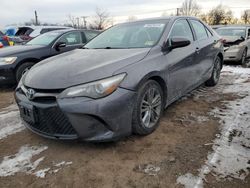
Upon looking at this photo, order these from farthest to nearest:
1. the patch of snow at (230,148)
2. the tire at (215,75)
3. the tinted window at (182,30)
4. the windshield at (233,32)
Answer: the windshield at (233,32) → the tire at (215,75) → the tinted window at (182,30) → the patch of snow at (230,148)

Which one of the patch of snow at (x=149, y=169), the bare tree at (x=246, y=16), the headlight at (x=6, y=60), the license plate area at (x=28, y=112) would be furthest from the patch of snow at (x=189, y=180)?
the bare tree at (x=246, y=16)

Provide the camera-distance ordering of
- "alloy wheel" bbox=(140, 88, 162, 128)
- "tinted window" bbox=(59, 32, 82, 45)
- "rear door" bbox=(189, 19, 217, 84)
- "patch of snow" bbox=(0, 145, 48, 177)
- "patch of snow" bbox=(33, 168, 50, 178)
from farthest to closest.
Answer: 1. "tinted window" bbox=(59, 32, 82, 45)
2. "rear door" bbox=(189, 19, 217, 84)
3. "alloy wheel" bbox=(140, 88, 162, 128)
4. "patch of snow" bbox=(0, 145, 48, 177)
5. "patch of snow" bbox=(33, 168, 50, 178)

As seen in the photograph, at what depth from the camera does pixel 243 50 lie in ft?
28.1

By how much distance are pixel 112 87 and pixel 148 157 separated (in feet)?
2.85

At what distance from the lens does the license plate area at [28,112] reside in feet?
8.97

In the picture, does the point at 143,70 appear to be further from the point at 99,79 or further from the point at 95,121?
the point at 95,121

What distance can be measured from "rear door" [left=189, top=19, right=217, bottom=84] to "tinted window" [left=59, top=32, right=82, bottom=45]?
140 inches

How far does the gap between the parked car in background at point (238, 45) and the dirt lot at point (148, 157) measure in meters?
5.10

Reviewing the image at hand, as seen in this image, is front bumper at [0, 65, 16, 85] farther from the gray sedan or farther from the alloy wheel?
the gray sedan

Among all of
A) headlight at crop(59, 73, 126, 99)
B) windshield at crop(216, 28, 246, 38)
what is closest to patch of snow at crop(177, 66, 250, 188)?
headlight at crop(59, 73, 126, 99)

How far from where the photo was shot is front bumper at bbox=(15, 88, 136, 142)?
2492 mm

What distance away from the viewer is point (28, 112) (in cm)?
279

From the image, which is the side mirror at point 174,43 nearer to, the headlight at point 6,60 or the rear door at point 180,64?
the rear door at point 180,64

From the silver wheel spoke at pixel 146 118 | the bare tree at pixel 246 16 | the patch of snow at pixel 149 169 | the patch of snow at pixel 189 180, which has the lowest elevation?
the patch of snow at pixel 189 180
